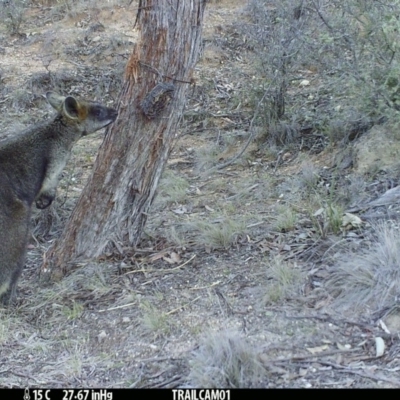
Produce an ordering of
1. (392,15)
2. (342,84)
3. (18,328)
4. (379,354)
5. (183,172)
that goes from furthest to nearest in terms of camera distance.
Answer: (183,172) < (342,84) < (392,15) < (18,328) < (379,354)

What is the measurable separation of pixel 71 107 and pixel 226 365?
3.53 m

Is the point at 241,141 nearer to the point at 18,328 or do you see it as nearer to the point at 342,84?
the point at 342,84

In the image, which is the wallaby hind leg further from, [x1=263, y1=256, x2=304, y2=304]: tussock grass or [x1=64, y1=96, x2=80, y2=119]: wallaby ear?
[x1=263, y1=256, x2=304, y2=304]: tussock grass

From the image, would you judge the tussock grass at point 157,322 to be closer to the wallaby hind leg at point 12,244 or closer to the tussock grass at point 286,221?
the wallaby hind leg at point 12,244

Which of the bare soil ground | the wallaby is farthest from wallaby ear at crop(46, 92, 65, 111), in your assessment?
the bare soil ground

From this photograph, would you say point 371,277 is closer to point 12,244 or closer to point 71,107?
point 12,244

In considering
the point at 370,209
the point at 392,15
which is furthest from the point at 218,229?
the point at 392,15

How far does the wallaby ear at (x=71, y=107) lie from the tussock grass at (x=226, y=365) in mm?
3216

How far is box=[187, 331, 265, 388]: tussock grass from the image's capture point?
5.25 m

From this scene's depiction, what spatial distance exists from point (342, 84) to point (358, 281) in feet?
14.3

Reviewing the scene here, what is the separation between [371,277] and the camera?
20.5 ft

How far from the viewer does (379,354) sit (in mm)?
5539

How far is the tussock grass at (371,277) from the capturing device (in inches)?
240

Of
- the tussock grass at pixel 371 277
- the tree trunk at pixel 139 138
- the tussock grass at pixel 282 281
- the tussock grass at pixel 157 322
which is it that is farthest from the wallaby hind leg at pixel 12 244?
the tussock grass at pixel 371 277
